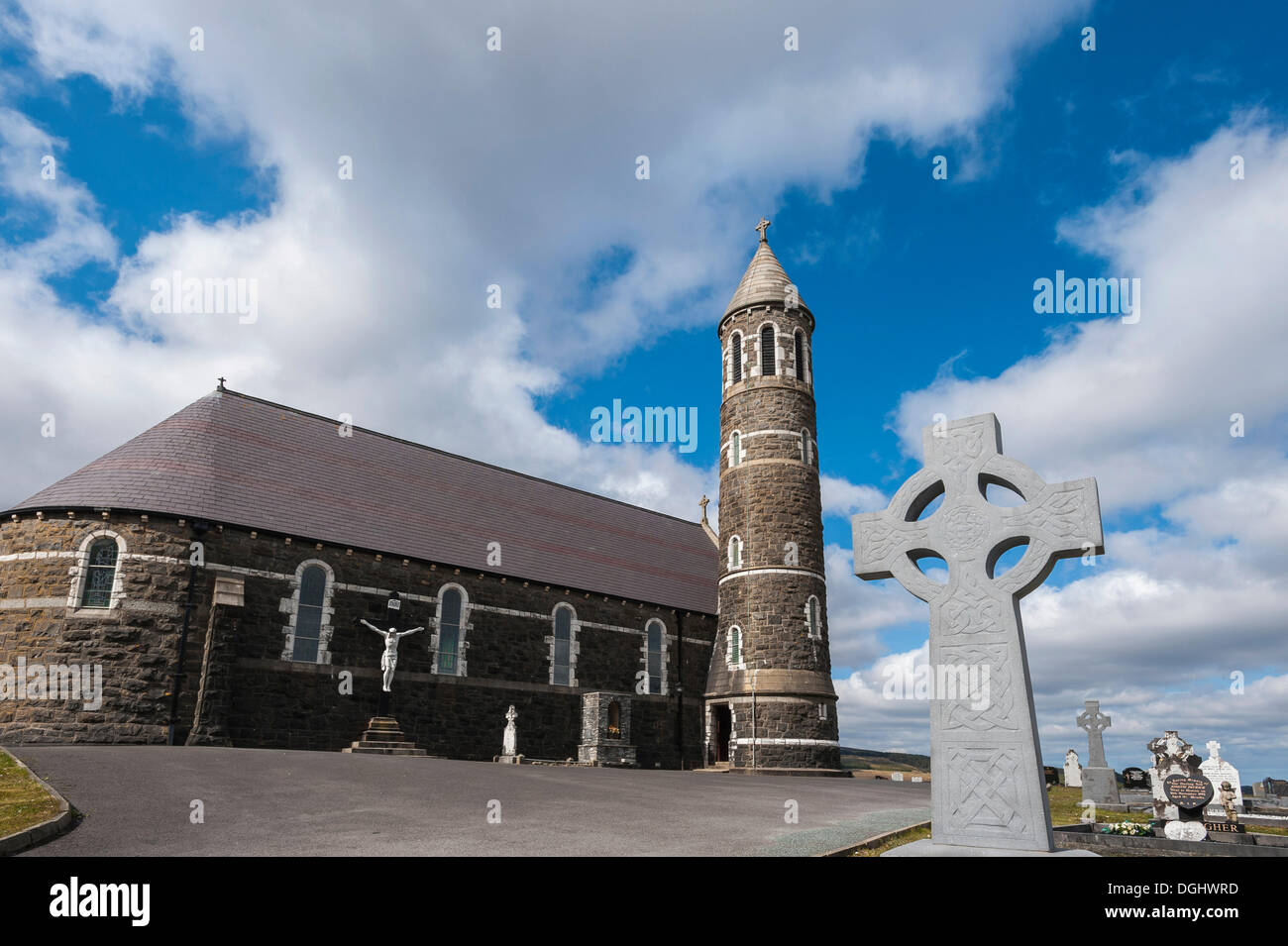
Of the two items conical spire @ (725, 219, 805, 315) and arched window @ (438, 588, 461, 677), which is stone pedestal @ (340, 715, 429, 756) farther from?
conical spire @ (725, 219, 805, 315)

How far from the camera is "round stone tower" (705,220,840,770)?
28.2 m

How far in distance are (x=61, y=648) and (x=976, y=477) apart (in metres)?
22.4

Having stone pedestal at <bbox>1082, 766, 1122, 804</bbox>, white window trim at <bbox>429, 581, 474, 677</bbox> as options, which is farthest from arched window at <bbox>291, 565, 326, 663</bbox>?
stone pedestal at <bbox>1082, 766, 1122, 804</bbox>

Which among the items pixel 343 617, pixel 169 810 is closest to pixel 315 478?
pixel 343 617

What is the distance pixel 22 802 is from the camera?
8.61 meters

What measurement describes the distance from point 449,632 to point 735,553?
11.4 m

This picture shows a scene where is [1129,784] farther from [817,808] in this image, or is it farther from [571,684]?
[571,684]

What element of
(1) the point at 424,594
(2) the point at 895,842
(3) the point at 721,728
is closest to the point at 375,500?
(1) the point at 424,594

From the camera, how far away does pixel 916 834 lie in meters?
9.91

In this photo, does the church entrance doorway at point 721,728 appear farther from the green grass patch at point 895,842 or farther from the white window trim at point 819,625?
the green grass patch at point 895,842

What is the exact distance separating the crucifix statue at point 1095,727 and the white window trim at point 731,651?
39.4 feet

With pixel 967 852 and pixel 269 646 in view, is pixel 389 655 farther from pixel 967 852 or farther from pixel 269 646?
pixel 967 852

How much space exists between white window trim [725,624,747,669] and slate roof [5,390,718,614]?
320 centimetres

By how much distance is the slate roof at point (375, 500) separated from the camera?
22.9 m
